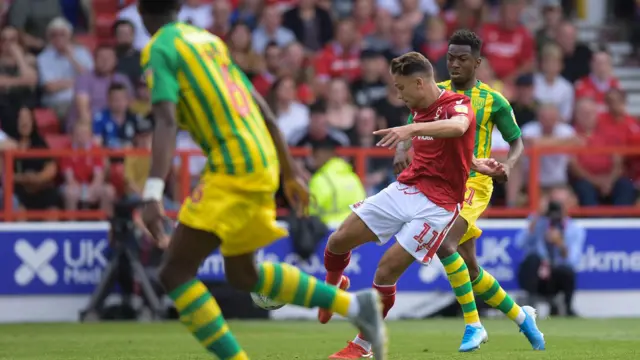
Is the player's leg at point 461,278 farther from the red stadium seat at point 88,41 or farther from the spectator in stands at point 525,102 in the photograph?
the red stadium seat at point 88,41

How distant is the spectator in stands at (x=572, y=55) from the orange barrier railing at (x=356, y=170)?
123 inches

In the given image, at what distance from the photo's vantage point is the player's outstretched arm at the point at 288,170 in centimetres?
691

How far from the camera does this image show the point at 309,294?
23.0ft

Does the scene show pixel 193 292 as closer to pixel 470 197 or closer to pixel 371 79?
pixel 470 197

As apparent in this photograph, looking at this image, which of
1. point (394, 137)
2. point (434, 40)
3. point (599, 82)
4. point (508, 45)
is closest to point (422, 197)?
point (394, 137)

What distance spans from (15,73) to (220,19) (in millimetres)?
2947

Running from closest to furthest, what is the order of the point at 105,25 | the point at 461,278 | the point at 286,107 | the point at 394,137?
the point at 394,137, the point at 461,278, the point at 286,107, the point at 105,25

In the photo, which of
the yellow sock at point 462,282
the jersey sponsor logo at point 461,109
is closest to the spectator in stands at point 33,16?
the yellow sock at point 462,282

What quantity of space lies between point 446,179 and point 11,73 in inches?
356

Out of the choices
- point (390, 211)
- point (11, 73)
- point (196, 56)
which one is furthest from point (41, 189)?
point (196, 56)

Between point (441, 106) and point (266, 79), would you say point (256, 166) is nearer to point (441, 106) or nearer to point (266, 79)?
point (441, 106)

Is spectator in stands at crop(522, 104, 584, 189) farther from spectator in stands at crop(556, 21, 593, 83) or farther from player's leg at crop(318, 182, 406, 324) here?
player's leg at crop(318, 182, 406, 324)

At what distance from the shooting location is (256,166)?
6.81 m

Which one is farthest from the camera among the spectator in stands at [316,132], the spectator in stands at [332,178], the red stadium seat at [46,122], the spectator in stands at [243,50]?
the spectator in stands at [243,50]
